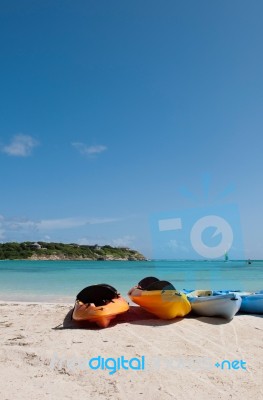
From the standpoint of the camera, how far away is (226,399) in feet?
12.3

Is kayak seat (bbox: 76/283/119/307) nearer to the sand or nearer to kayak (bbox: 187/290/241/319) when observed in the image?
the sand

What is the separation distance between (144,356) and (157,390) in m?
1.17

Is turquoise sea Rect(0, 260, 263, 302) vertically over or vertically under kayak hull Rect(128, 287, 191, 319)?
under

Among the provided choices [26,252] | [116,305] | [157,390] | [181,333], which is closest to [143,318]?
[116,305]

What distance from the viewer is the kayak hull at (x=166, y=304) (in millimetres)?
7289

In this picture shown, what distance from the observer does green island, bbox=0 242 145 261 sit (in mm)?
97000

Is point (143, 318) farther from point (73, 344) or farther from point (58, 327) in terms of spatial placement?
point (73, 344)

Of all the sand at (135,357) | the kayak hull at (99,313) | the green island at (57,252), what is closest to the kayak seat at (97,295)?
the sand at (135,357)

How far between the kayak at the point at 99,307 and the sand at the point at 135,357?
195 mm

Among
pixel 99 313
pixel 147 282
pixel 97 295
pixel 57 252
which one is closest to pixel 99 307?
pixel 99 313

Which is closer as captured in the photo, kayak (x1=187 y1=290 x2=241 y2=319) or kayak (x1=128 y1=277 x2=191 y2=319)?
kayak (x1=128 y1=277 x2=191 y2=319)

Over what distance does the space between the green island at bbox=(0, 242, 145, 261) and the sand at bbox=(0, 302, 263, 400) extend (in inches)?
3693

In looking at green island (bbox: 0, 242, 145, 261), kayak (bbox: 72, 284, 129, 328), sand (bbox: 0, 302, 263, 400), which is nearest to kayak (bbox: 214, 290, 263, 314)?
sand (bbox: 0, 302, 263, 400)

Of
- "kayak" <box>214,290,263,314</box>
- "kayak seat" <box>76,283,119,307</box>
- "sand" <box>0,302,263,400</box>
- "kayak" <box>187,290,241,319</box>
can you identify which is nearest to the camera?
"sand" <box>0,302,263,400</box>
